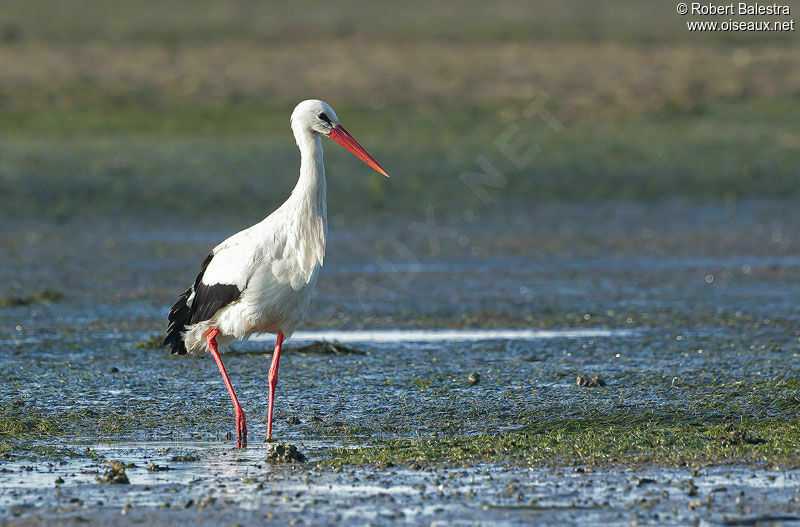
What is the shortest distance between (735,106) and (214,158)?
882 centimetres

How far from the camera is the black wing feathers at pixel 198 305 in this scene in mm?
7707

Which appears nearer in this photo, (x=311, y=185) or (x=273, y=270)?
(x=273, y=270)

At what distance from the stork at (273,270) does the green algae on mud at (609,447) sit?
3.03 ft

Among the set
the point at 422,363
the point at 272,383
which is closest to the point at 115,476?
the point at 272,383

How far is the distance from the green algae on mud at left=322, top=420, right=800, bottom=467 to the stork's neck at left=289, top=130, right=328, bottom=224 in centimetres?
137

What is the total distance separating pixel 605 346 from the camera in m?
9.88

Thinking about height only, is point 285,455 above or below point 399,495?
above

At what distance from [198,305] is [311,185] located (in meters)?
0.96

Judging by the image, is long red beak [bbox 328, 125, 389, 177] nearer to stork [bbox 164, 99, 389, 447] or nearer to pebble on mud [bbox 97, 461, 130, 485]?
stork [bbox 164, 99, 389, 447]

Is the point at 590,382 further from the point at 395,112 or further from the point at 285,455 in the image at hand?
the point at 395,112

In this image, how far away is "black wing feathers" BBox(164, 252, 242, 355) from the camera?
7707mm

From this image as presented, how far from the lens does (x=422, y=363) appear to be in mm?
9406

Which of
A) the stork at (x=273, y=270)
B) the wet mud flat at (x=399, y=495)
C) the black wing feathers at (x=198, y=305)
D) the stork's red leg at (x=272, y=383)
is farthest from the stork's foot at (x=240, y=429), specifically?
the black wing feathers at (x=198, y=305)

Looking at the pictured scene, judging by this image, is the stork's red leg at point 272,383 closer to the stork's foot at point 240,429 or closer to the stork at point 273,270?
the stork at point 273,270
